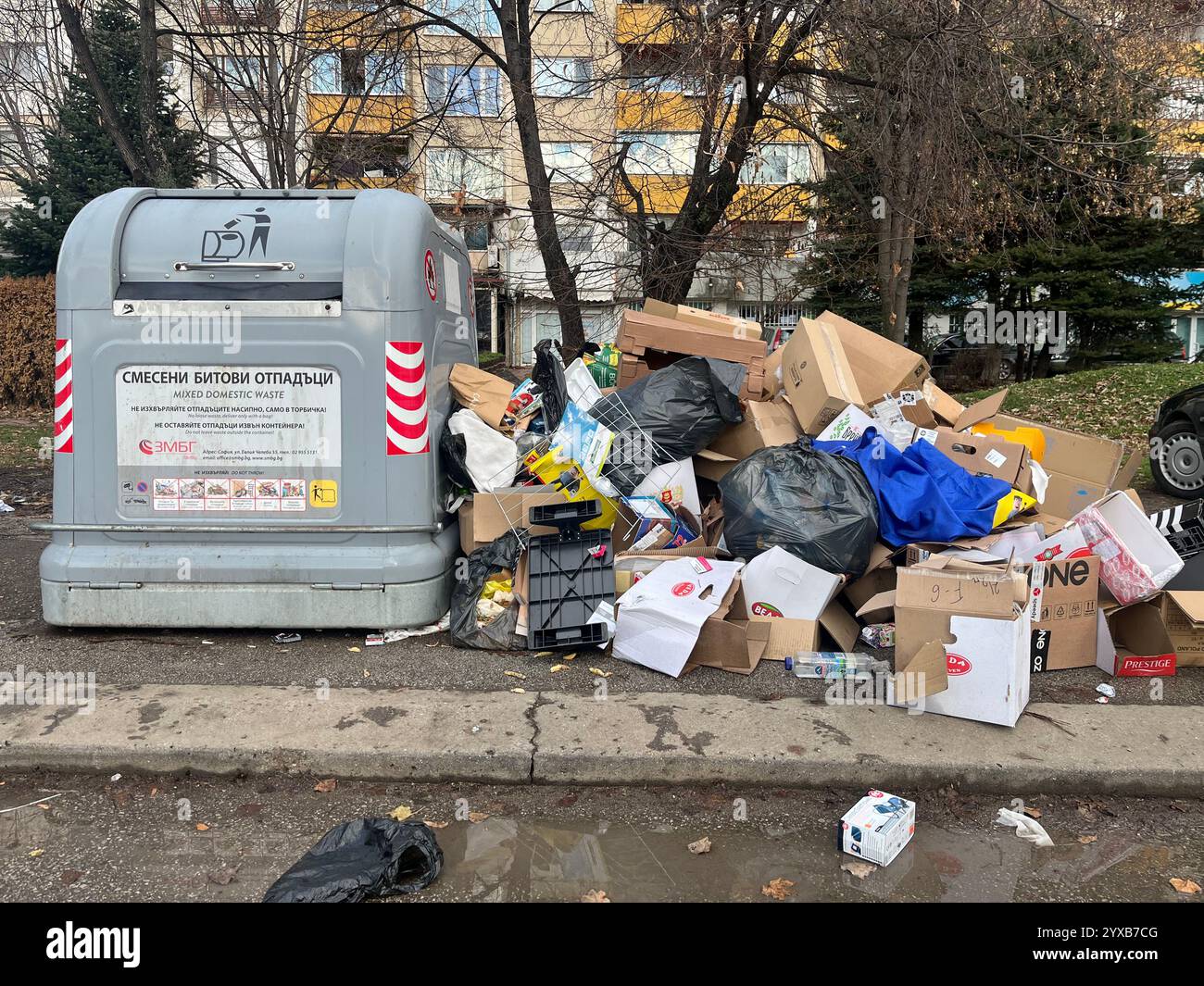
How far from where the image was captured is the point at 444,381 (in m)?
5.00

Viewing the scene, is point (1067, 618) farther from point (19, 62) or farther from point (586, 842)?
point (19, 62)

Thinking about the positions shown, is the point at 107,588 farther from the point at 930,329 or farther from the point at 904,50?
the point at 930,329

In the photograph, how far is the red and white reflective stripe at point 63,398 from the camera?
4445 mm

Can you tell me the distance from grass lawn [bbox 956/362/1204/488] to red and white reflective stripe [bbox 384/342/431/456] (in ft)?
30.5

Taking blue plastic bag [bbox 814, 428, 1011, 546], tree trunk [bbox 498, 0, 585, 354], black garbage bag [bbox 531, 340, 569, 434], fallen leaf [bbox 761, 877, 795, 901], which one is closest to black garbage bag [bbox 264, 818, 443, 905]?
fallen leaf [bbox 761, 877, 795, 901]

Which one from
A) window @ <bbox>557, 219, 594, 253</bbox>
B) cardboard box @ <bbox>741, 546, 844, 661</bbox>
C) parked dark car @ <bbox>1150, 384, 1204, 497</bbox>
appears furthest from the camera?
window @ <bbox>557, 219, 594, 253</bbox>

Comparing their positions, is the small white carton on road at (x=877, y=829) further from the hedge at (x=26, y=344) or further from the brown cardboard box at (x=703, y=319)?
the hedge at (x=26, y=344)

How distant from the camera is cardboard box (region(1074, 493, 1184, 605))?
4297 mm

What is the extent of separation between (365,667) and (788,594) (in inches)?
82.9

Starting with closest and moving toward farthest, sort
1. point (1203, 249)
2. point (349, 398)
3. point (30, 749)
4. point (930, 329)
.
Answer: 1. point (30, 749)
2. point (349, 398)
3. point (1203, 249)
4. point (930, 329)

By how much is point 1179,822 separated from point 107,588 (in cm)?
485

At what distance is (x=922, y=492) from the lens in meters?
4.65

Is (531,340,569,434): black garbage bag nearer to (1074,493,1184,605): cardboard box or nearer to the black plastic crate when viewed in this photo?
the black plastic crate
